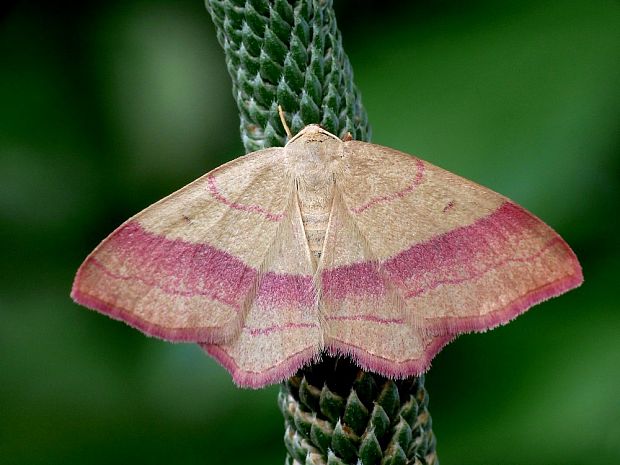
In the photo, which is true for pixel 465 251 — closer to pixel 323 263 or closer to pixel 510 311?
pixel 510 311

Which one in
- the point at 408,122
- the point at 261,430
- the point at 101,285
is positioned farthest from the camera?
the point at 408,122

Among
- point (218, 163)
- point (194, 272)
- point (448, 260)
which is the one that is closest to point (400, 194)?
point (448, 260)

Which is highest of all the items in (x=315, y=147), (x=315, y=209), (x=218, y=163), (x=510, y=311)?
(x=315, y=147)

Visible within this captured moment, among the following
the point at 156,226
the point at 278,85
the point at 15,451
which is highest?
the point at 278,85

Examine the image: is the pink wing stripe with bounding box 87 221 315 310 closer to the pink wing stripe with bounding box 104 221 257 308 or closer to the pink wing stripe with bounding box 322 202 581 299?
the pink wing stripe with bounding box 104 221 257 308

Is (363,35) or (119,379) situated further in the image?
(363,35)

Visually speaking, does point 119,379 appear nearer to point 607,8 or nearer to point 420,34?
point 420,34

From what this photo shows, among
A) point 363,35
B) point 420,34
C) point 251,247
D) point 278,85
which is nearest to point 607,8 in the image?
point 420,34
